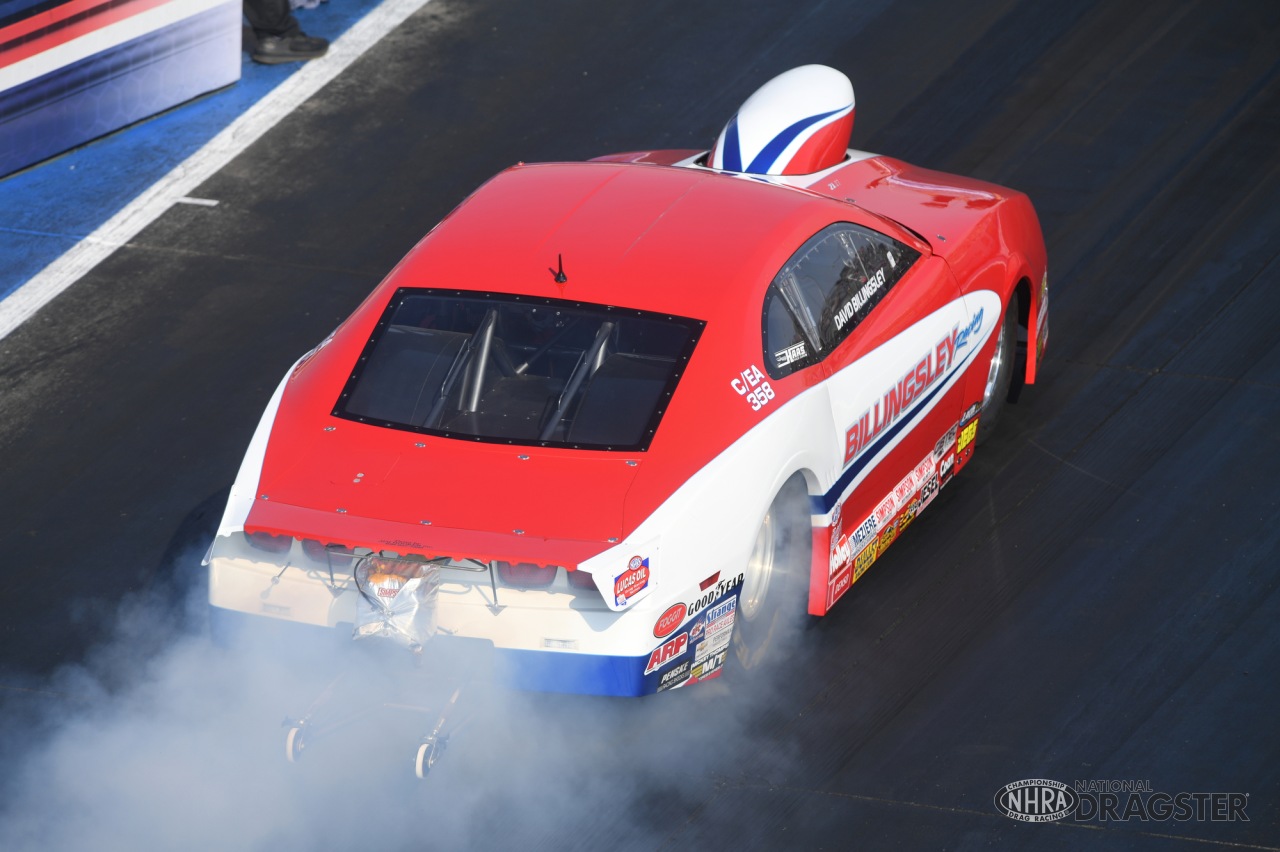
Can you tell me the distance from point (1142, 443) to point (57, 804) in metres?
4.93

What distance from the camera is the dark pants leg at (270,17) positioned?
12.7 meters

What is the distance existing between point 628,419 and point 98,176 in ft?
20.8

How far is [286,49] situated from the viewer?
12.8 metres

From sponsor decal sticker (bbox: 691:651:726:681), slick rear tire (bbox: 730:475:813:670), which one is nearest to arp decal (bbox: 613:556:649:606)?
sponsor decal sticker (bbox: 691:651:726:681)

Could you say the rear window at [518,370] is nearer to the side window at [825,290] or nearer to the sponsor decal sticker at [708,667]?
the side window at [825,290]

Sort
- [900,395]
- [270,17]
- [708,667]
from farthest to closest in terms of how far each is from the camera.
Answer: [270,17], [900,395], [708,667]

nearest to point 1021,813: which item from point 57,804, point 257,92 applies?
point 57,804

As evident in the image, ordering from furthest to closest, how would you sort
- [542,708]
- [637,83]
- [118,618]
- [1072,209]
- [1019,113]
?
[637,83] → [1019,113] → [1072,209] → [118,618] → [542,708]

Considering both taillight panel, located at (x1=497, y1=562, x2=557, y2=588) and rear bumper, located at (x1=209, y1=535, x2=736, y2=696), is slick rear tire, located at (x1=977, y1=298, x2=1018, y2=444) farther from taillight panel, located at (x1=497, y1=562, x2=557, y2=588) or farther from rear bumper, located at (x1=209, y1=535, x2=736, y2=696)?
taillight panel, located at (x1=497, y1=562, x2=557, y2=588)

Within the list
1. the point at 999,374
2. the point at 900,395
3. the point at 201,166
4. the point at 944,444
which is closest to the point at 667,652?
the point at 900,395

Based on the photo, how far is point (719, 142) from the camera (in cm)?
880

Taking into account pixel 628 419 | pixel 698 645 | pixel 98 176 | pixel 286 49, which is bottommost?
pixel 98 176

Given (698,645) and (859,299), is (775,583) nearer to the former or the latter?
(698,645)

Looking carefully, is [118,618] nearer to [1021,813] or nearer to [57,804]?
[57,804]
